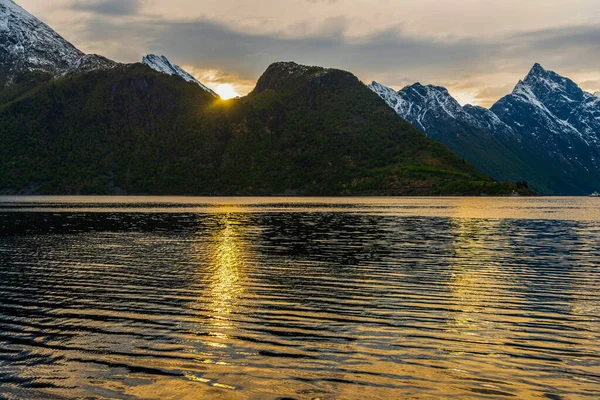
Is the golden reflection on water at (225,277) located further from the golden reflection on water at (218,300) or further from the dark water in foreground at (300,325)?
the dark water in foreground at (300,325)

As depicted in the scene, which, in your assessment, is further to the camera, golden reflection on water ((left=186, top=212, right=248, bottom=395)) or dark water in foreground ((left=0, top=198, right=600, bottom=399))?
golden reflection on water ((left=186, top=212, right=248, bottom=395))

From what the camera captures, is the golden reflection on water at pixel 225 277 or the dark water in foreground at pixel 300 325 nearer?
the dark water in foreground at pixel 300 325

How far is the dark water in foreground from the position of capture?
20.8 metres

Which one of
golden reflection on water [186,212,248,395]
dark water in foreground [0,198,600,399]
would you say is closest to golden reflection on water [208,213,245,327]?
golden reflection on water [186,212,248,395]

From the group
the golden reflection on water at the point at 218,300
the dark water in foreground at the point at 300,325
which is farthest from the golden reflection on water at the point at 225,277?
the dark water in foreground at the point at 300,325

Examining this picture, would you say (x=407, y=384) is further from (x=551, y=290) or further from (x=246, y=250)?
(x=246, y=250)

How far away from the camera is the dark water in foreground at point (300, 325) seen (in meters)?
20.8

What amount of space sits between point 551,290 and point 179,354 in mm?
28706

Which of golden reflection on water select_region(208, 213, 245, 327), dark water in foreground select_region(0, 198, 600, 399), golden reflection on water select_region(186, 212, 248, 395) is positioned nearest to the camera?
dark water in foreground select_region(0, 198, 600, 399)

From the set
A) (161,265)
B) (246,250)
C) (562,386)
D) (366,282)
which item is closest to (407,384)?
(562,386)

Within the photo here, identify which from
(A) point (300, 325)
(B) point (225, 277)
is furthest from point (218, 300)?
(B) point (225, 277)

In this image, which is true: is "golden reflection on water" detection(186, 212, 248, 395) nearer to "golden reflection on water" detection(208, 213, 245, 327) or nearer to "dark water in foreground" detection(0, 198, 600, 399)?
"golden reflection on water" detection(208, 213, 245, 327)

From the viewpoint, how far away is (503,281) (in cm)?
4522

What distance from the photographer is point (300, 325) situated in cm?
2989
